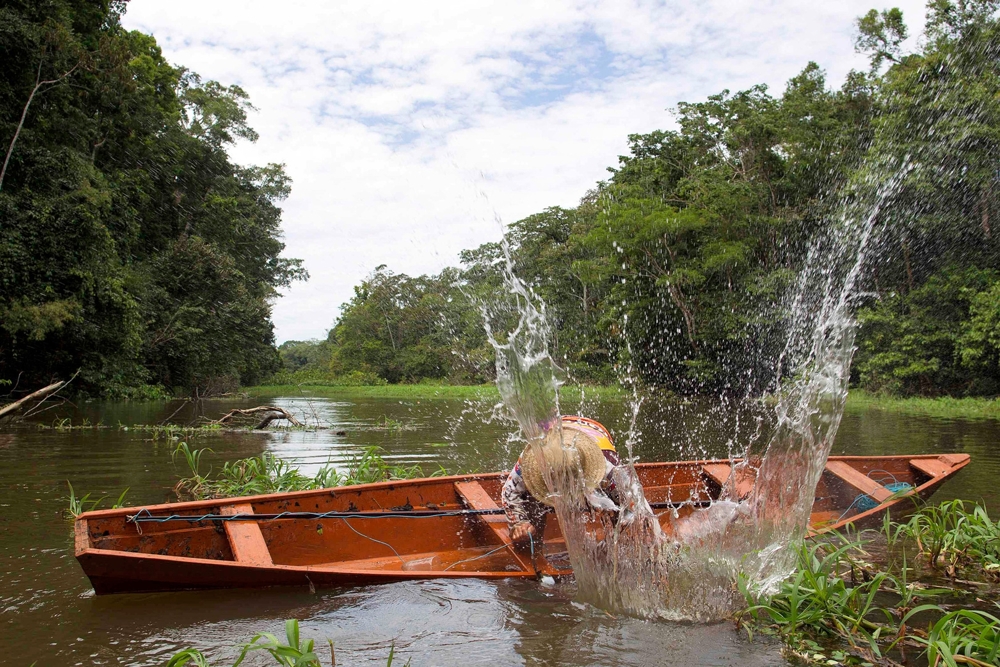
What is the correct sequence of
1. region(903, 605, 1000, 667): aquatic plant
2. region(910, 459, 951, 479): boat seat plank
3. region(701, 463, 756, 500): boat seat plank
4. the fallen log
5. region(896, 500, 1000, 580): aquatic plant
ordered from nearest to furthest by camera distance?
region(903, 605, 1000, 667): aquatic plant < region(896, 500, 1000, 580): aquatic plant < region(910, 459, 951, 479): boat seat plank < region(701, 463, 756, 500): boat seat plank < the fallen log

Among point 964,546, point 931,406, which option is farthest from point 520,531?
point 931,406

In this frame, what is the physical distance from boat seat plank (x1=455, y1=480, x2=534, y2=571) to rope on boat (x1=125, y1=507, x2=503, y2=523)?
0.12 metres

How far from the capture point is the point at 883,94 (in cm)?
2670

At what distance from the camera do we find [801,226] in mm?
29594

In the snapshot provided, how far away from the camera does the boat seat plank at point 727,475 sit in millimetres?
7141

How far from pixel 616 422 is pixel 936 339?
1476 cm

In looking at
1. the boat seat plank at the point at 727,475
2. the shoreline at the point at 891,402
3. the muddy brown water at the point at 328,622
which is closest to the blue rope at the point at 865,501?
the boat seat plank at the point at 727,475

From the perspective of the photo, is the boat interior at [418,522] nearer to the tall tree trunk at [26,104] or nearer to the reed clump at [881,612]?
the reed clump at [881,612]

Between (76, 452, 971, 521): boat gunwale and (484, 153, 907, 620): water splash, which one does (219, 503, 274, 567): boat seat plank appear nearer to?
(76, 452, 971, 521): boat gunwale

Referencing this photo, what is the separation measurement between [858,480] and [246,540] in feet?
18.2

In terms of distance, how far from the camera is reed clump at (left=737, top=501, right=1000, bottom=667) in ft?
11.7

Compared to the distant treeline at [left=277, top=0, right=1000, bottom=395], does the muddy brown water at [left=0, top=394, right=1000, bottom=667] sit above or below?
below

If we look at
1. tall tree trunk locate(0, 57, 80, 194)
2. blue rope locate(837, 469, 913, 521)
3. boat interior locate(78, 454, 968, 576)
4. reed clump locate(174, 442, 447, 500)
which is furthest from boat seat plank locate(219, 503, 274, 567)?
tall tree trunk locate(0, 57, 80, 194)

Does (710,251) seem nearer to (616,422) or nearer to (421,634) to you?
(616,422)
